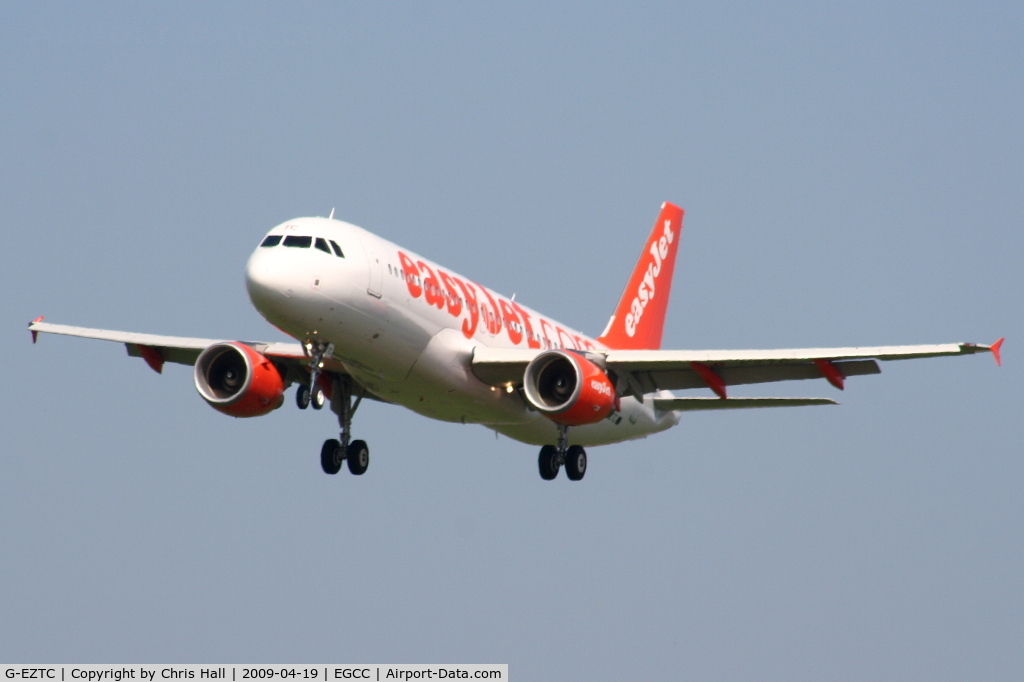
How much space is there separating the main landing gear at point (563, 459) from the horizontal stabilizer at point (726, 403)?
10.7 ft

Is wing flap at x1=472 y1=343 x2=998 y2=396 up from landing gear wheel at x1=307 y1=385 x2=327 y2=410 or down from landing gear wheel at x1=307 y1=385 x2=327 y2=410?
up

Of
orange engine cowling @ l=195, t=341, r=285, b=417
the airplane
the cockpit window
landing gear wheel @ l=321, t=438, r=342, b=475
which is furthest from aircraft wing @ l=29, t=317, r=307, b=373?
the cockpit window

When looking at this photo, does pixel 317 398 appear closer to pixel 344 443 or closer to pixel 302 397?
pixel 302 397

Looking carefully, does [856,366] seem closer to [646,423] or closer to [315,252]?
[646,423]

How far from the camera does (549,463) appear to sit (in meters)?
36.8

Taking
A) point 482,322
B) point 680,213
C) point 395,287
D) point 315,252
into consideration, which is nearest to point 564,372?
point 482,322

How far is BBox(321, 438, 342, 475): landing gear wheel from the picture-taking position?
35000 mm

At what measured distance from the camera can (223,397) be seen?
109 ft

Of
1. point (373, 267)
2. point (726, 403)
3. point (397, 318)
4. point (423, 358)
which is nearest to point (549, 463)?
point (726, 403)

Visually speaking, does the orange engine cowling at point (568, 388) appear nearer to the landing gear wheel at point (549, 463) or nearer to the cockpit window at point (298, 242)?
the landing gear wheel at point (549, 463)

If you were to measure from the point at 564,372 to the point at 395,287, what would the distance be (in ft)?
15.6

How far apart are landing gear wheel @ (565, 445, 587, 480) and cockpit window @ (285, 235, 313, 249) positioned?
10469 millimetres

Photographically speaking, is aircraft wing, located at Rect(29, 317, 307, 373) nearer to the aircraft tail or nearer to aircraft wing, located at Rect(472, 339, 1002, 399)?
aircraft wing, located at Rect(472, 339, 1002, 399)

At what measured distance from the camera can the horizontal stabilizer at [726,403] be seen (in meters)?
36.5
